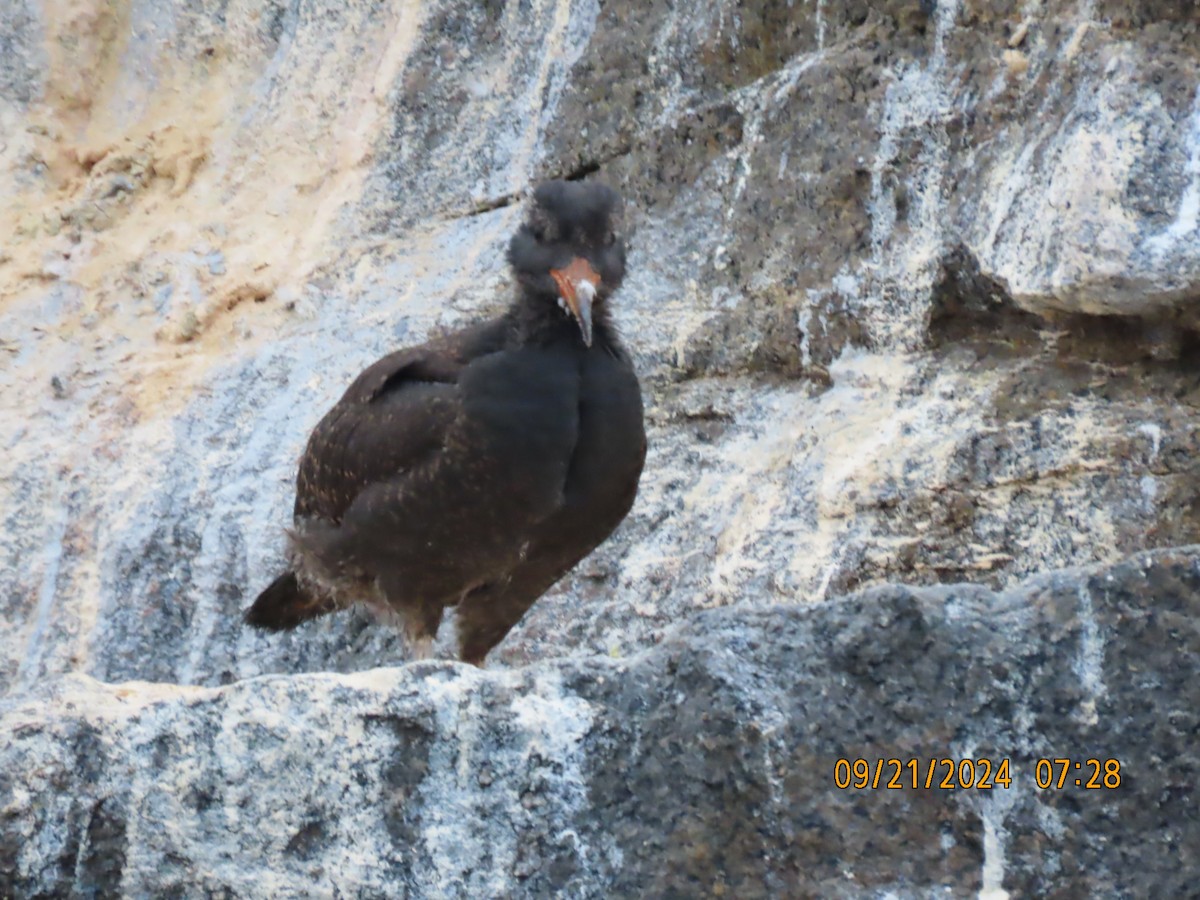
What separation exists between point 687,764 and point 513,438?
2.02 metres

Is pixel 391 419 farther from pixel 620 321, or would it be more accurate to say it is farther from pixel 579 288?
pixel 620 321

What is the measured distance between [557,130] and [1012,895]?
5023 mm

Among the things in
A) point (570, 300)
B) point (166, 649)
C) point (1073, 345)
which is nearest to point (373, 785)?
point (570, 300)

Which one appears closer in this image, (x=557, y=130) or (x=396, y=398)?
(x=396, y=398)

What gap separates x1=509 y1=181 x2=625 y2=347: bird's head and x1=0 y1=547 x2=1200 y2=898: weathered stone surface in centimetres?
203

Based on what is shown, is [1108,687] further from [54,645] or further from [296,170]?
[296,170]

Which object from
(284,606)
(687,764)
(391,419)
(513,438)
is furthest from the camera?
(284,606)

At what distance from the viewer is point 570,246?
535 cm

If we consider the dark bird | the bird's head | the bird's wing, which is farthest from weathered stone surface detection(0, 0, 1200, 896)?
the bird's head

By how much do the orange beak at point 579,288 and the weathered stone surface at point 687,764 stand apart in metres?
1.85

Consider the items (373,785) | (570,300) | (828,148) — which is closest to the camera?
(373,785)

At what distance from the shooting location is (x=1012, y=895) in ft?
10.4
